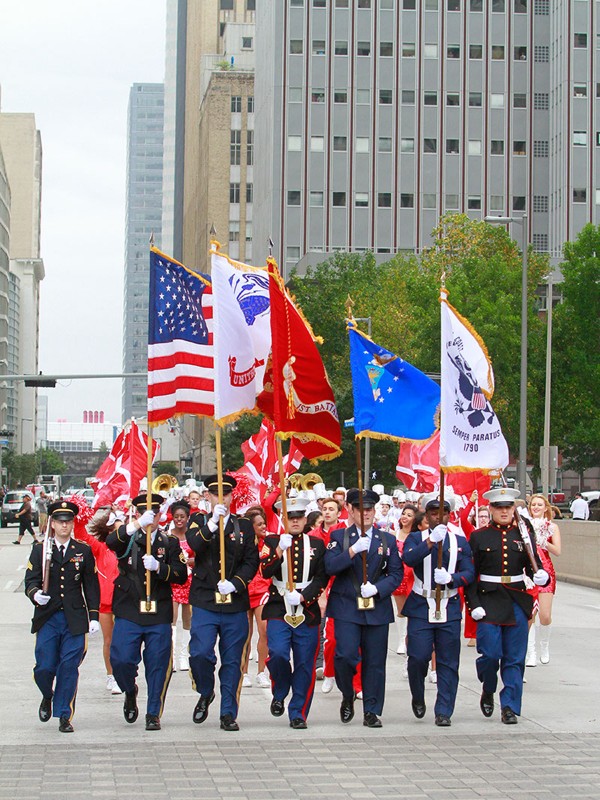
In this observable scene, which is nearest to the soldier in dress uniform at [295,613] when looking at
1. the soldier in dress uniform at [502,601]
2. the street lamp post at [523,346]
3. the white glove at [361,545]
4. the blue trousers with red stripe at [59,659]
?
the white glove at [361,545]

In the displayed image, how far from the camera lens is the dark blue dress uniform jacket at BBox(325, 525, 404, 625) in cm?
1083

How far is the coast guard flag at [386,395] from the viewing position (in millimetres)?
11961

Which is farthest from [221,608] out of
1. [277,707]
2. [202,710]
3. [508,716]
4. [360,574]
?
[508,716]

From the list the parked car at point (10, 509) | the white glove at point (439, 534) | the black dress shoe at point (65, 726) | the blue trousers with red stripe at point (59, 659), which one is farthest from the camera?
the parked car at point (10, 509)

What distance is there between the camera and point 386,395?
12.4 meters

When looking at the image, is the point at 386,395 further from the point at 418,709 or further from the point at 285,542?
the point at 418,709

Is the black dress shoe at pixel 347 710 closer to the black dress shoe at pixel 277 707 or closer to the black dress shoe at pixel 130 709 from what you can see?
the black dress shoe at pixel 277 707

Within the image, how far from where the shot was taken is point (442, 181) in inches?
3479

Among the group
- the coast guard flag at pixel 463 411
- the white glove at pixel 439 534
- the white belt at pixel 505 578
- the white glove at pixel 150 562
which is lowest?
the white belt at pixel 505 578

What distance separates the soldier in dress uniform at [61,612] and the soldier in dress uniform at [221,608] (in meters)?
0.80

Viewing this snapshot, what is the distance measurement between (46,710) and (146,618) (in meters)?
1.06

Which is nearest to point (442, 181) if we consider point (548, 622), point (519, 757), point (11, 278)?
point (548, 622)

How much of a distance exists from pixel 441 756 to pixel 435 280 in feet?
143

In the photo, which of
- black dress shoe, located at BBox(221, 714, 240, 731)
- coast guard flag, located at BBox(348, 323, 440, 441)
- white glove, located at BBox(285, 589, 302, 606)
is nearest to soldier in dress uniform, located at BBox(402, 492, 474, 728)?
A: white glove, located at BBox(285, 589, 302, 606)
